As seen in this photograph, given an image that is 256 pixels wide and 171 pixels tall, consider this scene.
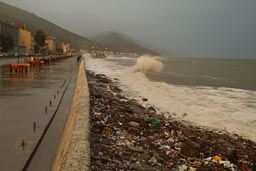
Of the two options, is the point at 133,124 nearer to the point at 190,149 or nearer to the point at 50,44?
the point at 190,149

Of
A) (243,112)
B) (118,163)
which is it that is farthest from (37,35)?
(118,163)

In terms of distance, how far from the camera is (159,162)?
19.7 feet

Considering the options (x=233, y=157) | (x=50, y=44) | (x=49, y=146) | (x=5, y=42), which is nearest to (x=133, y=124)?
(x=233, y=157)

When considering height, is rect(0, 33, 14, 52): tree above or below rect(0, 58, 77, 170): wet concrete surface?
above

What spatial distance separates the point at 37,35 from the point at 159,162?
286 ft

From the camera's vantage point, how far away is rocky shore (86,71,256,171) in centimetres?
583

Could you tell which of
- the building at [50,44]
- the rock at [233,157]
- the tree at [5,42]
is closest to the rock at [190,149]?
the rock at [233,157]

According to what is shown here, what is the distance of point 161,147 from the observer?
23.2 feet

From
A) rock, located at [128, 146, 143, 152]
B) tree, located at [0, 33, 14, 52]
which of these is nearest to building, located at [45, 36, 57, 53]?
tree, located at [0, 33, 14, 52]

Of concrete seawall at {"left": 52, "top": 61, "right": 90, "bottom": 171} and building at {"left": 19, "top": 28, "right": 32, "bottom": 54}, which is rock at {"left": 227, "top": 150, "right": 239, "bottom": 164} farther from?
building at {"left": 19, "top": 28, "right": 32, "bottom": 54}

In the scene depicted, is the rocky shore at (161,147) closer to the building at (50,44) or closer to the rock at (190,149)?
the rock at (190,149)

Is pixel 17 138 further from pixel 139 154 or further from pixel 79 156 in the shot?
pixel 139 154

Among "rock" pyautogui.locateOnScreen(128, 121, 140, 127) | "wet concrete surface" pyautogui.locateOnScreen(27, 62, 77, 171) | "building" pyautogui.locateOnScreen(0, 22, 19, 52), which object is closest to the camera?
"wet concrete surface" pyautogui.locateOnScreen(27, 62, 77, 171)

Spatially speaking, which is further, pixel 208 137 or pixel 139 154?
pixel 208 137
